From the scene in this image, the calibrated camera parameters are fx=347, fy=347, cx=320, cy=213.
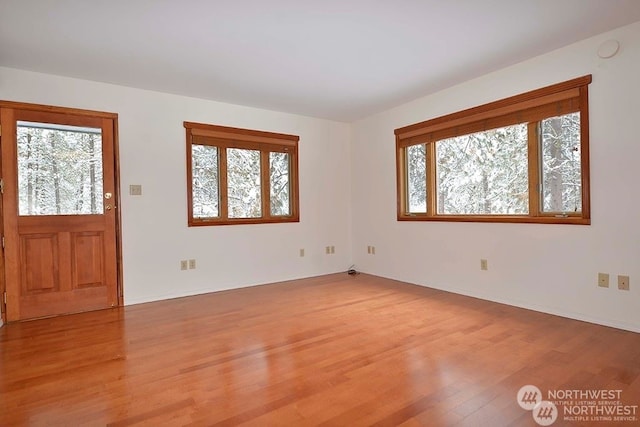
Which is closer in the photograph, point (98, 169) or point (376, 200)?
point (98, 169)

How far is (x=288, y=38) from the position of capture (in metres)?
2.73

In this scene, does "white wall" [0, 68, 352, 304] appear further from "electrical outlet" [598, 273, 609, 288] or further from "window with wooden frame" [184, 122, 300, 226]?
"electrical outlet" [598, 273, 609, 288]

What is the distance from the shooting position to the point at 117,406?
175cm

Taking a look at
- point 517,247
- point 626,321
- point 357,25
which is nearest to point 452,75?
point 357,25

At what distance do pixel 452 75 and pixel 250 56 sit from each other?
205 centimetres

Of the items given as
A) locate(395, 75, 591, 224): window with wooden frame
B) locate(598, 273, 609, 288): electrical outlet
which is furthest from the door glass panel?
locate(598, 273, 609, 288): electrical outlet

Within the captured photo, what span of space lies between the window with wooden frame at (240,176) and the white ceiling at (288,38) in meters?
0.75

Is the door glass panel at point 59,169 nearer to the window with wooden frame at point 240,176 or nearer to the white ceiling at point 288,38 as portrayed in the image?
the white ceiling at point 288,38

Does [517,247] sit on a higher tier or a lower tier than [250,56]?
lower

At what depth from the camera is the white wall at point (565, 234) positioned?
8.76 feet

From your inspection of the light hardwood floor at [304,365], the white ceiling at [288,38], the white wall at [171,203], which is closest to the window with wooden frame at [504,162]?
the white ceiling at [288,38]

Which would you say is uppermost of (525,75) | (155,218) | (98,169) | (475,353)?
(525,75)

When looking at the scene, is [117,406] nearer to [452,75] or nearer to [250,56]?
[250,56]

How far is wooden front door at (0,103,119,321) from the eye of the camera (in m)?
3.23
